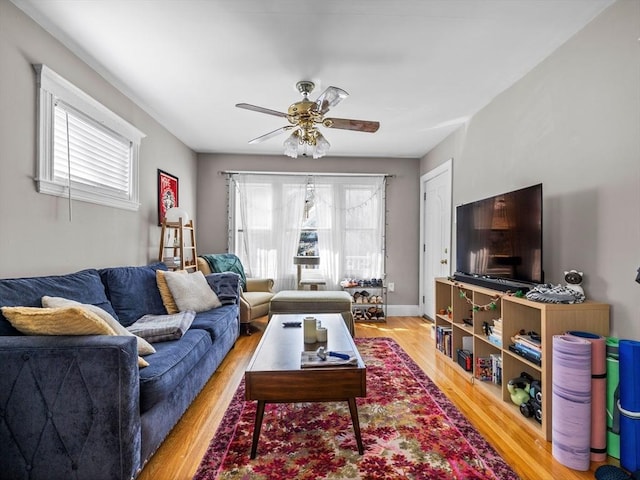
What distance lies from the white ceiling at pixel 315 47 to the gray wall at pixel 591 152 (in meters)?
0.18

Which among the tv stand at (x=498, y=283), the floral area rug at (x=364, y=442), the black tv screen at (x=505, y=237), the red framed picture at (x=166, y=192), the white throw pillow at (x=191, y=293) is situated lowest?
the floral area rug at (x=364, y=442)

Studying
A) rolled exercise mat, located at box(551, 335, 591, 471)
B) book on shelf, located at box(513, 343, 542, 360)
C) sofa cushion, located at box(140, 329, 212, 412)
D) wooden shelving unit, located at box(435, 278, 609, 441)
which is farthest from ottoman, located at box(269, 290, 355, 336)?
rolled exercise mat, located at box(551, 335, 591, 471)

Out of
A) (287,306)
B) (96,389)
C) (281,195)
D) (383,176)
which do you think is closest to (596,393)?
(96,389)

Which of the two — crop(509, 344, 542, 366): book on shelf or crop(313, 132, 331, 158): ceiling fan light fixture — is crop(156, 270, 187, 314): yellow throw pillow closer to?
crop(313, 132, 331, 158): ceiling fan light fixture

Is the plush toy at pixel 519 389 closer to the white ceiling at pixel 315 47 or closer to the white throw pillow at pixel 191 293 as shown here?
the white ceiling at pixel 315 47

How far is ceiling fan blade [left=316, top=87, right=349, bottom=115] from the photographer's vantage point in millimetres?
2246

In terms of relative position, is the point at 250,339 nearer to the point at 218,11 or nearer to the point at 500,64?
the point at 218,11

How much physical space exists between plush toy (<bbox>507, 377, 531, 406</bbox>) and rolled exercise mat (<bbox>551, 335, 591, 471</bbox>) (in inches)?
17.2

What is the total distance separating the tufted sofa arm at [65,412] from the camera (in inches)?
56.2

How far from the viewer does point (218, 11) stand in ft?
6.49

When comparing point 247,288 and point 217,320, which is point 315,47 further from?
point 247,288

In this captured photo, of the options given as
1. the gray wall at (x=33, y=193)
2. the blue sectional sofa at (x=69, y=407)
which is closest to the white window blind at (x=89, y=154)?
the gray wall at (x=33, y=193)

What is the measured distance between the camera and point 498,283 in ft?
8.23

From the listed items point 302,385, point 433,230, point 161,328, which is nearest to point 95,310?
point 161,328
